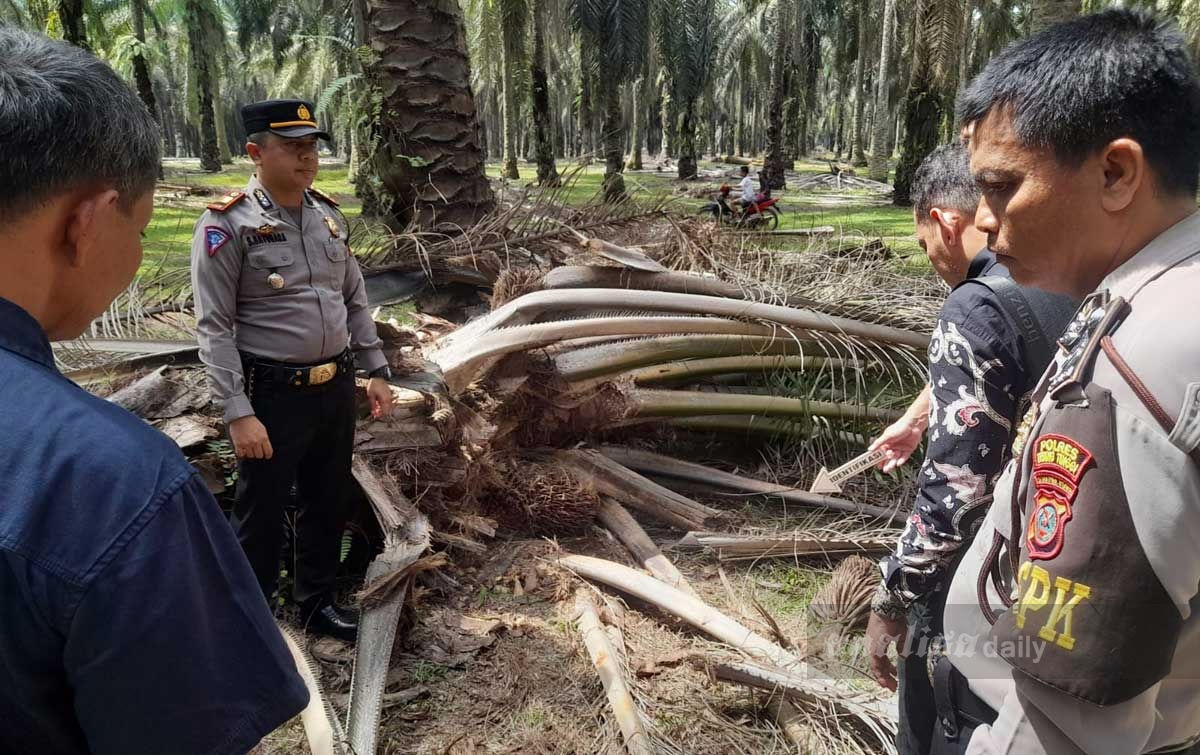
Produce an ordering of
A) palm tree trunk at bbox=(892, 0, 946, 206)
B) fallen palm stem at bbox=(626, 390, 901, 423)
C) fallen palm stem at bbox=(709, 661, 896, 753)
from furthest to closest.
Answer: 1. palm tree trunk at bbox=(892, 0, 946, 206)
2. fallen palm stem at bbox=(626, 390, 901, 423)
3. fallen palm stem at bbox=(709, 661, 896, 753)

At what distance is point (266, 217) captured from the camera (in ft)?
9.58

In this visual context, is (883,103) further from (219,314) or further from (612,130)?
(219,314)

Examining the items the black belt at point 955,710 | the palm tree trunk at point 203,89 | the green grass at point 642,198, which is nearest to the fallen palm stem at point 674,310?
the green grass at point 642,198

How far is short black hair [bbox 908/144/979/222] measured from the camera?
6.88 ft

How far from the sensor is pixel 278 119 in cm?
293

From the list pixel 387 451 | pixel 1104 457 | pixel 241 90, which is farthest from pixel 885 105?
pixel 241 90

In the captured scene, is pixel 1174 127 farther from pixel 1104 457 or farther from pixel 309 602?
pixel 309 602

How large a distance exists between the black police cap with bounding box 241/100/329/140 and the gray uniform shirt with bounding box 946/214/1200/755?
270 centimetres

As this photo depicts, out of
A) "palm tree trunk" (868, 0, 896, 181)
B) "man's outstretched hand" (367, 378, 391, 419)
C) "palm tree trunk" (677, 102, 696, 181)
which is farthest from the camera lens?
"palm tree trunk" (677, 102, 696, 181)

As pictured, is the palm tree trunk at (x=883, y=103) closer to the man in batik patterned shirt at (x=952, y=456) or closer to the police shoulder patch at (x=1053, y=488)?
the man in batik patterned shirt at (x=952, y=456)

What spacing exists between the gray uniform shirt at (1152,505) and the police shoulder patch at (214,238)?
2624 mm

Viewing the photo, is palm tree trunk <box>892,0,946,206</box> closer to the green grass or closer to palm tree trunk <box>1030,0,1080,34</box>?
the green grass

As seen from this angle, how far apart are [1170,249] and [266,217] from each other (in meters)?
2.78

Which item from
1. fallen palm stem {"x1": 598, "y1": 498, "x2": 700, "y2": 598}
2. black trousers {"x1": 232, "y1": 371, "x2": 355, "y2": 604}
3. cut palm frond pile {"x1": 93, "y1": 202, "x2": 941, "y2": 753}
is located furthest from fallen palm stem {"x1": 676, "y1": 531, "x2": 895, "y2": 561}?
black trousers {"x1": 232, "y1": 371, "x2": 355, "y2": 604}
